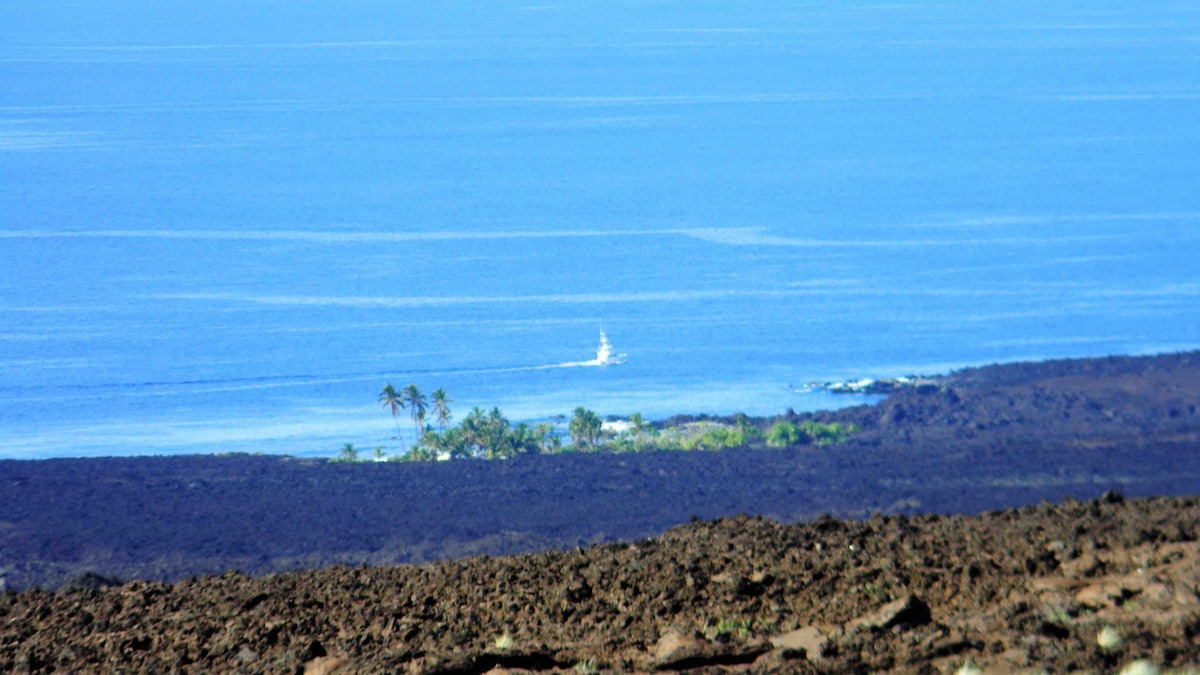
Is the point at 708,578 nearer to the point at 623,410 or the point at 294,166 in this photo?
the point at 623,410

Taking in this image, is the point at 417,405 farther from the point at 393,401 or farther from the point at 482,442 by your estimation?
the point at 482,442

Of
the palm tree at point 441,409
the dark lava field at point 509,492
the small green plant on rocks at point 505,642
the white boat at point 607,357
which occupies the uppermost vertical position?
the white boat at point 607,357

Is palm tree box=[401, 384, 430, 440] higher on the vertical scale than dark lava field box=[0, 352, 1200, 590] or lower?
higher

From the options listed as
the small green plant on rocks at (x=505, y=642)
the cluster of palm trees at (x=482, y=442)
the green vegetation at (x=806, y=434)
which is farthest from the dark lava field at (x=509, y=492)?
the small green plant on rocks at (x=505, y=642)

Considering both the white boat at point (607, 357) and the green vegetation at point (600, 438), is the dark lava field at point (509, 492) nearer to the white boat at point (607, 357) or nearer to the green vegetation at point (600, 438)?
the green vegetation at point (600, 438)

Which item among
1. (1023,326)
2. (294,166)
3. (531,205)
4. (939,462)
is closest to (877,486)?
(939,462)

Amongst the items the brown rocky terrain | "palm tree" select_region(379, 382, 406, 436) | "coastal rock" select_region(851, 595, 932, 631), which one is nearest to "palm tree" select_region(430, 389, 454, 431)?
"palm tree" select_region(379, 382, 406, 436)

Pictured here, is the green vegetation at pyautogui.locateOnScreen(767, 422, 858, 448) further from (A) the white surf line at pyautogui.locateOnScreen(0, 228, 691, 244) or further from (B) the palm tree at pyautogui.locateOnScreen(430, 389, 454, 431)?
(A) the white surf line at pyautogui.locateOnScreen(0, 228, 691, 244)
